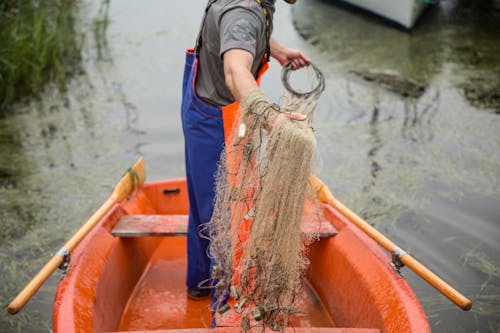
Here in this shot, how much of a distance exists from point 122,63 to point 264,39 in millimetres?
7779

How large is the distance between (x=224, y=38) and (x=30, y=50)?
627cm

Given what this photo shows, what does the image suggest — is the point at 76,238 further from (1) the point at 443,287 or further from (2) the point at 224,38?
(1) the point at 443,287

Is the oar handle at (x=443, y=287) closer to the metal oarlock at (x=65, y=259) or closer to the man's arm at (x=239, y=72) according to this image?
the man's arm at (x=239, y=72)

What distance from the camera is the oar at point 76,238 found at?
2.31 m

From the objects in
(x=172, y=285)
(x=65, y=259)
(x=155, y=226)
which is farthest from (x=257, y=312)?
(x=172, y=285)

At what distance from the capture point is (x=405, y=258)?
9.07 feet

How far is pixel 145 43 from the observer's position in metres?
10.7

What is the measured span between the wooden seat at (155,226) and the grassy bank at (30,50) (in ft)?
13.7

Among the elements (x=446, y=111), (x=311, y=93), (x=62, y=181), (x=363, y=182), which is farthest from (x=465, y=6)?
(x=311, y=93)

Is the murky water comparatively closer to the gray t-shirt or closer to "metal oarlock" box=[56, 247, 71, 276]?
"metal oarlock" box=[56, 247, 71, 276]

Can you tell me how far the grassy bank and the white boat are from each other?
6360 millimetres

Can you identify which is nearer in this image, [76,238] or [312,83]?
[76,238]

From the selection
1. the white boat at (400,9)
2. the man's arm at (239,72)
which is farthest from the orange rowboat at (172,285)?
the white boat at (400,9)

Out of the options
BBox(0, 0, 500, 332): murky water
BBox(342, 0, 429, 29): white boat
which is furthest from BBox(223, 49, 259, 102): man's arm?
BBox(342, 0, 429, 29): white boat
